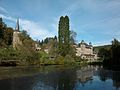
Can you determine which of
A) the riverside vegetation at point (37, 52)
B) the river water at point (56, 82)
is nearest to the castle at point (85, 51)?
Result: the riverside vegetation at point (37, 52)

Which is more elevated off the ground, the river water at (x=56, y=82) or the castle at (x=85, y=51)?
the castle at (x=85, y=51)

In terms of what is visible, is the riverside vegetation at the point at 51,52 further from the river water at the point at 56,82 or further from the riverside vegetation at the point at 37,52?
the river water at the point at 56,82

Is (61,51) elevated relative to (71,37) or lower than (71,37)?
lower

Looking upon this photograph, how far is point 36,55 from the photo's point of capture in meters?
82.1

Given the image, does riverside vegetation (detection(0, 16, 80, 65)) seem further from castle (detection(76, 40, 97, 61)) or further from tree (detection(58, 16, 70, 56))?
castle (detection(76, 40, 97, 61))

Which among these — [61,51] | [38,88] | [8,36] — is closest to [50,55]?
[61,51]

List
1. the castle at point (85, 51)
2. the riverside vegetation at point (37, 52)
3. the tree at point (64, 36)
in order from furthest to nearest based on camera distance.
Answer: the castle at point (85, 51) → the tree at point (64, 36) → the riverside vegetation at point (37, 52)

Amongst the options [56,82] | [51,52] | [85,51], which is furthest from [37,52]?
[85,51]

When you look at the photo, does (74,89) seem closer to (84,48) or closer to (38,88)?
(38,88)

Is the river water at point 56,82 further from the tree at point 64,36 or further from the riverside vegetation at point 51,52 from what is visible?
the tree at point 64,36

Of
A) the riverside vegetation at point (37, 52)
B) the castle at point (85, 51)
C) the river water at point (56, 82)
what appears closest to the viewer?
the river water at point (56, 82)

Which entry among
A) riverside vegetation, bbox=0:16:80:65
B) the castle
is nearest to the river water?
riverside vegetation, bbox=0:16:80:65

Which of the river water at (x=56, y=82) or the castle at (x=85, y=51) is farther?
the castle at (x=85, y=51)

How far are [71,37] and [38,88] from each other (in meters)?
78.6
